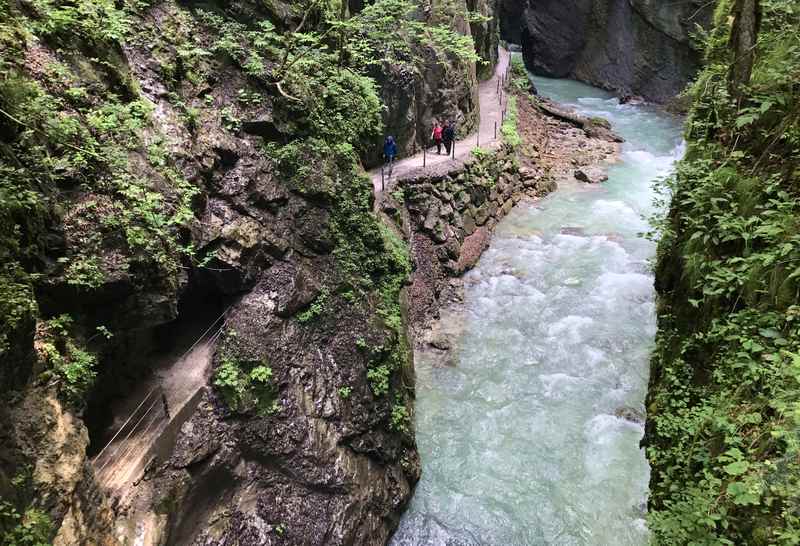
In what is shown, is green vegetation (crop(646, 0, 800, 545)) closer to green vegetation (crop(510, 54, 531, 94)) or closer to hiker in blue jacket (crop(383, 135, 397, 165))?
hiker in blue jacket (crop(383, 135, 397, 165))

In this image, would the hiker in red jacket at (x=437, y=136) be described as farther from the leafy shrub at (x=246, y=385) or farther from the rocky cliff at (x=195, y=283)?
the leafy shrub at (x=246, y=385)

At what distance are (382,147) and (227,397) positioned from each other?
36.9 feet

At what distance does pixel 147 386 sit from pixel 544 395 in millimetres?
8331

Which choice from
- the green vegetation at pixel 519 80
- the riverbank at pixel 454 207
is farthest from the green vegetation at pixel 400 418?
the green vegetation at pixel 519 80

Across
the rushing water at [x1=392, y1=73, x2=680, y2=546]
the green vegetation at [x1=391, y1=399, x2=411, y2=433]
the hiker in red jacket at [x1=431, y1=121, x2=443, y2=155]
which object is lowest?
the rushing water at [x1=392, y1=73, x2=680, y2=546]

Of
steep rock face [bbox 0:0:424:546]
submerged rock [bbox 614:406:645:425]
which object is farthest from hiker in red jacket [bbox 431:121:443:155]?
submerged rock [bbox 614:406:645:425]

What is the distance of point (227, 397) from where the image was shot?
783 centimetres

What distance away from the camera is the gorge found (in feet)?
16.6

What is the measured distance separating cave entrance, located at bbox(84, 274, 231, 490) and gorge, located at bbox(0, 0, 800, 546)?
1.8 inches

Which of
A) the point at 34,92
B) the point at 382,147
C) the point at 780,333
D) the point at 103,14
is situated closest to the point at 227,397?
the point at 34,92

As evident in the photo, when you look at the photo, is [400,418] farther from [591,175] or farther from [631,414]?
[591,175]

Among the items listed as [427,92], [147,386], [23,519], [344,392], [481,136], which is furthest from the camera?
[481,136]

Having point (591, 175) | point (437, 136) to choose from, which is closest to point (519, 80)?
point (591, 175)

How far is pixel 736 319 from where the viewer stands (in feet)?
16.8
